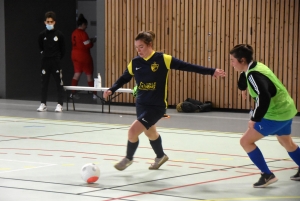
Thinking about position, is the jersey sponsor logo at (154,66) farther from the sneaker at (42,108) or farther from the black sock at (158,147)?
the sneaker at (42,108)

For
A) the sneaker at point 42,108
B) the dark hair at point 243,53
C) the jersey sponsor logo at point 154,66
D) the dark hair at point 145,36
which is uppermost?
the dark hair at point 145,36

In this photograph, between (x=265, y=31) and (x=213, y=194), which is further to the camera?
(x=265, y=31)

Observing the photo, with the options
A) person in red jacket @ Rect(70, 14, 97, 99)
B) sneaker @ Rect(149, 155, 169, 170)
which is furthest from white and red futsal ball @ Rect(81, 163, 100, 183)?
person in red jacket @ Rect(70, 14, 97, 99)

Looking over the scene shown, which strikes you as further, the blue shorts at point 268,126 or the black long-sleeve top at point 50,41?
the black long-sleeve top at point 50,41

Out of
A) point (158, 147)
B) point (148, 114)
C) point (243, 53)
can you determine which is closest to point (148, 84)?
point (148, 114)

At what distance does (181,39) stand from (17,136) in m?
6.05

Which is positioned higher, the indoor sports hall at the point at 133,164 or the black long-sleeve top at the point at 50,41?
the black long-sleeve top at the point at 50,41

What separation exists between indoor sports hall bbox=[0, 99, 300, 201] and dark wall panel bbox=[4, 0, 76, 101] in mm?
5129

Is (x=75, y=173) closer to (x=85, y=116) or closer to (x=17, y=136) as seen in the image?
(x=17, y=136)

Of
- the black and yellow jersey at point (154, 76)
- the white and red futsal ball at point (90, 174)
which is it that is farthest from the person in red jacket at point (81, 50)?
the white and red futsal ball at point (90, 174)

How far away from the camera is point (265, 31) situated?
1465 centimetres

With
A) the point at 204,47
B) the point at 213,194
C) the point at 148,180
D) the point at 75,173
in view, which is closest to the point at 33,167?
the point at 75,173

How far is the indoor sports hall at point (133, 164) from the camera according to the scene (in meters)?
6.55

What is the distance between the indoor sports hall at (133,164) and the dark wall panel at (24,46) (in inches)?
202
